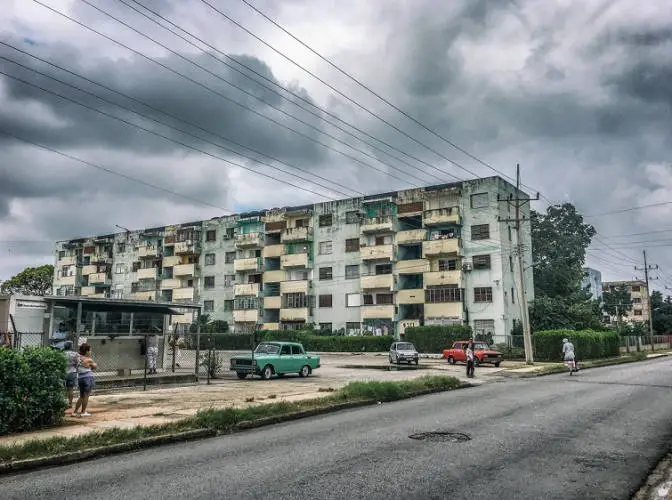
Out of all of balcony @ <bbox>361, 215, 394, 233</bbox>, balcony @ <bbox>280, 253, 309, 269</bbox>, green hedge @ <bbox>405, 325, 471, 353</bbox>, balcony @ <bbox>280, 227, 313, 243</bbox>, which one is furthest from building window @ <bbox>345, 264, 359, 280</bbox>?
green hedge @ <bbox>405, 325, 471, 353</bbox>

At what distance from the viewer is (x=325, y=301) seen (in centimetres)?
6056

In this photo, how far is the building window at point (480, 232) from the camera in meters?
51.3

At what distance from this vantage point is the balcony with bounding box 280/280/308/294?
61.3 meters

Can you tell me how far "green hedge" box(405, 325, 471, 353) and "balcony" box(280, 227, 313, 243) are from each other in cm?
1759

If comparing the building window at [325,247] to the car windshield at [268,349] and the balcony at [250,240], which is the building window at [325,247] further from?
the car windshield at [268,349]

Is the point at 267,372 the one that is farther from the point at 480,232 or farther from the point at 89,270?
the point at 89,270

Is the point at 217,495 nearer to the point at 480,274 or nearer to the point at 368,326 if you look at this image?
the point at 480,274

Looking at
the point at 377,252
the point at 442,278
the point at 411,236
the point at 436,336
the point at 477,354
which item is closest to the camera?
the point at 477,354

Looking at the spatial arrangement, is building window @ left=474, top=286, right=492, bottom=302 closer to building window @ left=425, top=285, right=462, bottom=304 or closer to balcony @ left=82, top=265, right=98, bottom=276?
building window @ left=425, top=285, right=462, bottom=304

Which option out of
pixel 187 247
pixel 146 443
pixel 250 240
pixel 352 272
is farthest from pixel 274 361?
pixel 187 247

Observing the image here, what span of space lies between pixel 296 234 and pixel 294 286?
582cm

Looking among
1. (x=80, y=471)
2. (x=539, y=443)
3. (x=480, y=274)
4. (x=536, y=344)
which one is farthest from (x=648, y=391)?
(x=480, y=274)

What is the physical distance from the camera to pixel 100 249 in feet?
269

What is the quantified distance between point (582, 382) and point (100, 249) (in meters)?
75.6
